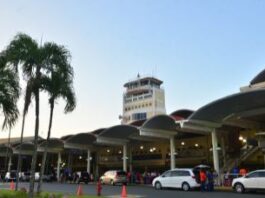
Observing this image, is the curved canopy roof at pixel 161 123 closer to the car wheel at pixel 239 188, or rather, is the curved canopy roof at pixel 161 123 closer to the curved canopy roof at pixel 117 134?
the curved canopy roof at pixel 117 134

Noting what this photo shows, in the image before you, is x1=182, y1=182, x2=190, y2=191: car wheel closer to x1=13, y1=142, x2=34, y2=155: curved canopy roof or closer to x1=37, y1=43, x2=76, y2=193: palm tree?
x1=37, y1=43, x2=76, y2=193: palm tree

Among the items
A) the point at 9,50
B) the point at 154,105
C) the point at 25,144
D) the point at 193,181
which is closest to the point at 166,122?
the point at 193,181

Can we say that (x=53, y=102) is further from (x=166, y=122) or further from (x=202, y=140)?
(x=202, y=140)

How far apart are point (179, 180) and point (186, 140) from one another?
19059 mm

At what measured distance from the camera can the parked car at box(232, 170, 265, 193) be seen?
77.8ft

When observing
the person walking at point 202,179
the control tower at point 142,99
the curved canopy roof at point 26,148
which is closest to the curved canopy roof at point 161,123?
the person walking at point 202,179

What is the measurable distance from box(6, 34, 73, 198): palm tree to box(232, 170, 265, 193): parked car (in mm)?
14524

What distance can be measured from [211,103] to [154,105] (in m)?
74.8

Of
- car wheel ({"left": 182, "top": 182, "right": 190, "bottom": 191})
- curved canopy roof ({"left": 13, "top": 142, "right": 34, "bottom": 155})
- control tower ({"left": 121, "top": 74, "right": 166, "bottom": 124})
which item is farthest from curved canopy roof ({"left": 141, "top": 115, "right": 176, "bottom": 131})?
control tower ({"left": 121, "top": 74, "right": 166, "bottom": 124})

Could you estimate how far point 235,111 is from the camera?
3144 centimetres

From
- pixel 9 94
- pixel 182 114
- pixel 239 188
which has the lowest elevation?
pixel 239 188

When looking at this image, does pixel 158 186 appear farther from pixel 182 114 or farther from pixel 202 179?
pixel 182 114

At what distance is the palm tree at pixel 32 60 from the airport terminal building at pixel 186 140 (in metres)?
4.89

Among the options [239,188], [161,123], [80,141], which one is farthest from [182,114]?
[80,141]
